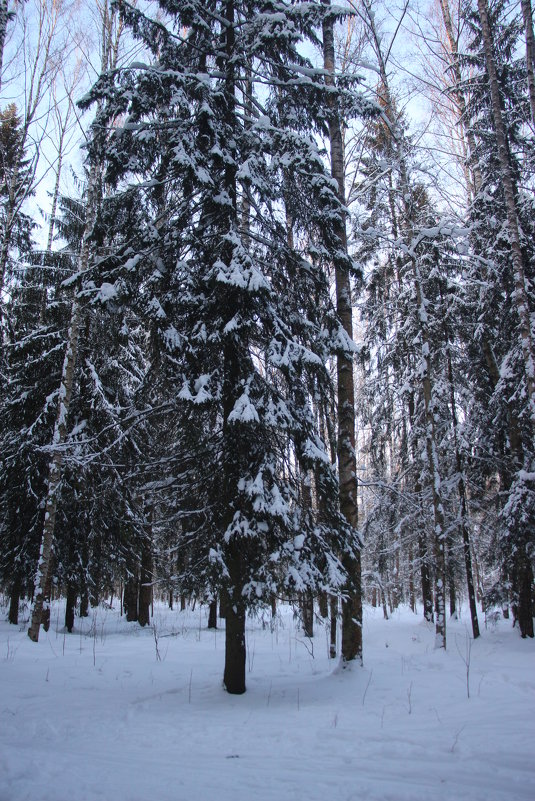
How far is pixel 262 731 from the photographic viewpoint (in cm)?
460

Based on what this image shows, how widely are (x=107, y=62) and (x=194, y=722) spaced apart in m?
13.5

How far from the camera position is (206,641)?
12906 millimetres

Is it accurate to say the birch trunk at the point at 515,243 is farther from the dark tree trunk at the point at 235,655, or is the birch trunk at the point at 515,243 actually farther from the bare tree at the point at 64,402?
the bare tree at the point at 64,402

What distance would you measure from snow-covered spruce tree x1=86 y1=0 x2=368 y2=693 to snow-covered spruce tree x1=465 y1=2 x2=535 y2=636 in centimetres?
543

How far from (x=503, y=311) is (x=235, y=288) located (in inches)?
400

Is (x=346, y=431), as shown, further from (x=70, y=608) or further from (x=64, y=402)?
(x=70, y=608)

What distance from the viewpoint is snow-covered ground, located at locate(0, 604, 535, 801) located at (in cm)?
328

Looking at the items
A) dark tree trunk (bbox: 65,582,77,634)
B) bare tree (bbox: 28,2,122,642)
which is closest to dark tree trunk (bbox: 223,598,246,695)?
bare tree (bbox: 28,2,122,642)

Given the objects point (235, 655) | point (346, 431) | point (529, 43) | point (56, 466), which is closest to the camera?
point (235, 655)

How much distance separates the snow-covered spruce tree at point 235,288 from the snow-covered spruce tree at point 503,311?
5.43 metres

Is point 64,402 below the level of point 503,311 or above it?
below

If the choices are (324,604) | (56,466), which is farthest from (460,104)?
(324,604)

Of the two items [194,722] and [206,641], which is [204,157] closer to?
[194,722]

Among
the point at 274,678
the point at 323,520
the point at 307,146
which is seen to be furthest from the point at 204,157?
the point at 274,678
